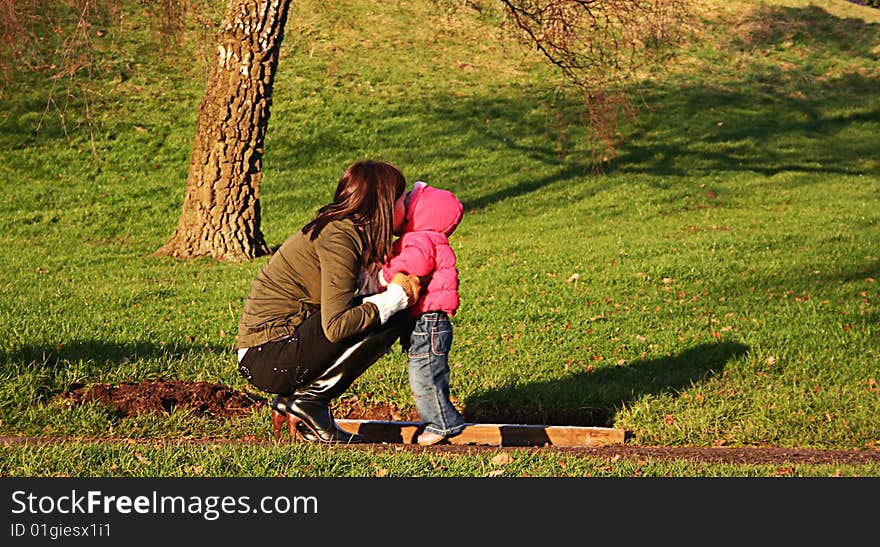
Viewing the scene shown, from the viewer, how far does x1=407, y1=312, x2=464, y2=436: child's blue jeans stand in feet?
17.4

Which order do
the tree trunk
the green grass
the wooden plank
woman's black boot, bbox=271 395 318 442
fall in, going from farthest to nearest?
the tree trunk < the green grass < the wooden plank < woman's black boot, bbox=271 395 318 442

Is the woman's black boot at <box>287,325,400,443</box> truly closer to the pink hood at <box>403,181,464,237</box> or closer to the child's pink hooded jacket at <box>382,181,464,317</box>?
the child's pink hooded jacket at <box>382,181,464,317</box>

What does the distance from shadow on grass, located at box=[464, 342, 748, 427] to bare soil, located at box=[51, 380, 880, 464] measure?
0.67 metres

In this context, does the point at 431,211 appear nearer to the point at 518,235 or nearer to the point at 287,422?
the point at 287,422

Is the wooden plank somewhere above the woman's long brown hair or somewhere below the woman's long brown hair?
below

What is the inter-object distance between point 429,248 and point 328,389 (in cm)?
102

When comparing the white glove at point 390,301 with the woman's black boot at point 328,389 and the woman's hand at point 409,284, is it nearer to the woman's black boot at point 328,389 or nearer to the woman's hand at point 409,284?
the woman's hand at point 409,284

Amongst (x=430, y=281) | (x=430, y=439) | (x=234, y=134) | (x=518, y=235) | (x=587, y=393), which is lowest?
(x=518, y=235)

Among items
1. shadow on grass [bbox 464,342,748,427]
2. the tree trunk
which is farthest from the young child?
the tree trunk

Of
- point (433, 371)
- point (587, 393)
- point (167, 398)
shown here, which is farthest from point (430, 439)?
point (587, 393)

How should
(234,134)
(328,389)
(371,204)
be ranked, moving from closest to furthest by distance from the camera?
(371,204)
(328,389)
(234,134)

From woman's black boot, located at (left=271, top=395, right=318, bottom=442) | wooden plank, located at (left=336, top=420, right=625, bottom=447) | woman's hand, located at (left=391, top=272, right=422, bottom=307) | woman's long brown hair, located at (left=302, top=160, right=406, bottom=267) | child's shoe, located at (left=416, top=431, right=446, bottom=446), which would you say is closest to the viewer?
woman's long brown hair, located at (left=302, top=160, right=406, bottom=267)

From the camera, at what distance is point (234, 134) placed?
12695 mm

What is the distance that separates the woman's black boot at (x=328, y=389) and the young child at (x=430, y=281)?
197 millimetres
